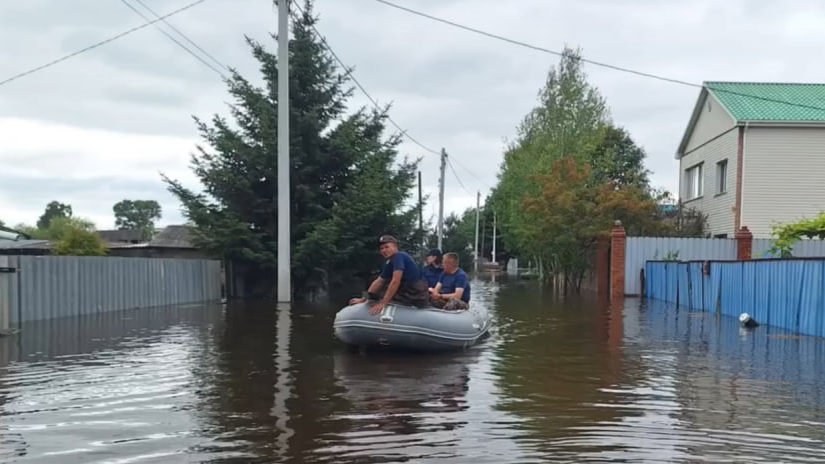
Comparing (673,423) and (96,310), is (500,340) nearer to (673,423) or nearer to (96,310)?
(673,423)

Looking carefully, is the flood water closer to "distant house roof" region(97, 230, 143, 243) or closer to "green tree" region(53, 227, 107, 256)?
"green tree" region(53, 227, 107, 256)

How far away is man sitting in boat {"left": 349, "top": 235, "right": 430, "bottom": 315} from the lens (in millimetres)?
10250

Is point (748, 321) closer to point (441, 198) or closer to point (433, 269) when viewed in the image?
point (433, 269)

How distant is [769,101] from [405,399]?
24.1 m

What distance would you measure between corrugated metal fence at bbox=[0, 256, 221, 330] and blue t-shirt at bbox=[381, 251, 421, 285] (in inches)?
260

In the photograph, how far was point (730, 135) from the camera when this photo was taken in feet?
86.9

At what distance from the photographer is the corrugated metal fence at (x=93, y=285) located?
45.2ft

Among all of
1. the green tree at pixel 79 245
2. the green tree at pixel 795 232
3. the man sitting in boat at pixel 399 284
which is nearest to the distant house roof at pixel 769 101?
the green tree at pixel 795 232

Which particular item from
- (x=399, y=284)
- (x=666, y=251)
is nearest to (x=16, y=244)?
(x=399, y=284)

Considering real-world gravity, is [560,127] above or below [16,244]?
above

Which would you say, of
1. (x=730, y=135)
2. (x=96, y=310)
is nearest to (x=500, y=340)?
(x=96, y=310)

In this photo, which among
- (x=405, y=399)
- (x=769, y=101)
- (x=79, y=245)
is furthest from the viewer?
(x=79, y=245)

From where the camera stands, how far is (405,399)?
7.61 m

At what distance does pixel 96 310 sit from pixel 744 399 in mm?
13439
